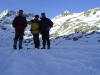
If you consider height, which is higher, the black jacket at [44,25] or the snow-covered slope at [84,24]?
the snow-covered slope at [84,24]

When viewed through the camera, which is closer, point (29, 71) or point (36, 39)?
point (29, 71)

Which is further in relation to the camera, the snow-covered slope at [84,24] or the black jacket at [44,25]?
the snow-covered slope at [84,24]

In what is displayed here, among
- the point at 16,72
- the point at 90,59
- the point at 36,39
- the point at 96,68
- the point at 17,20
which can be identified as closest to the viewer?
the point at 16,72

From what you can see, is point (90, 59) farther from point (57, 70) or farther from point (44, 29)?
point (44, 29)

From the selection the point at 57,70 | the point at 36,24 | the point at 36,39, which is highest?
the point at 36,24

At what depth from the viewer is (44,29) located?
12.4 metres

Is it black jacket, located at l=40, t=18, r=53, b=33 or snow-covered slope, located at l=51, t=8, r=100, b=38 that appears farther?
snow-covered slope, located at l=51, t=8, r=100, b=38

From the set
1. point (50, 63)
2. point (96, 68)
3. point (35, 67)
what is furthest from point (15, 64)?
point (96, 68)

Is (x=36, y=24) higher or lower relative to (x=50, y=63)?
higher

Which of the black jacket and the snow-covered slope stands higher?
the snow-covered slope

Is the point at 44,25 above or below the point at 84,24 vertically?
below

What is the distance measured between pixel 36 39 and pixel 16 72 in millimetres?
6595

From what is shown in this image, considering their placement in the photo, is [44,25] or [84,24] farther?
[84,24]

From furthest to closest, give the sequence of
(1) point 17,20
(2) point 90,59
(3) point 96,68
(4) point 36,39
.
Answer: (4) point 36,39
(1) point 17,20
(2) point 90,59
(3) point 96,68
